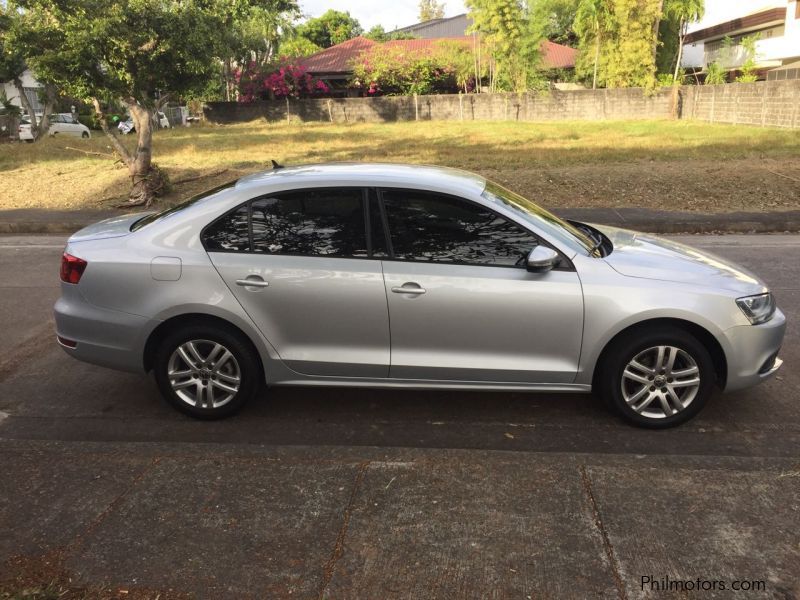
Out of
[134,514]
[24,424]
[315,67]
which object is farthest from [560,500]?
[315,67]

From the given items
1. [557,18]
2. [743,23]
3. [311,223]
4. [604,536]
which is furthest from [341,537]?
[557,18]

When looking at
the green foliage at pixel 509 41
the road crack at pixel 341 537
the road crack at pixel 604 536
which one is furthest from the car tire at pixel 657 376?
the green foliage at pixel 509 41

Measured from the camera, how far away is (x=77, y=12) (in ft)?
36.7

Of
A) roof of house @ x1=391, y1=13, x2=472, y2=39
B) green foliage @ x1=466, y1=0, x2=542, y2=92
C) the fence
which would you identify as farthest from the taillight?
A: roof of house @ x1=391, y1=13, x2=472, y2=39

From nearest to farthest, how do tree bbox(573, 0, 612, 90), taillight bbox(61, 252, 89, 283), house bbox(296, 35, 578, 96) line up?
1. taillight bbox(61, 252, 89, 283)
2. tree bbox(573, 0, 612, 90)
3. house bbox(296, 35, 578, 96)

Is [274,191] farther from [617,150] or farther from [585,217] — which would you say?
[617,150]

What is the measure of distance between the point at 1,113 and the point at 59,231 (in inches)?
917

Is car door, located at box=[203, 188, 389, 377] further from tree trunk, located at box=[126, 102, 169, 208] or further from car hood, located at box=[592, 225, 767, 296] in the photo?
tree trunk, located at box=[126, 102, 169, 208]

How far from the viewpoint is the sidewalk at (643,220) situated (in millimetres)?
10406

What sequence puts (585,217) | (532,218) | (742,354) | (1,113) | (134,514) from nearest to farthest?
(134,514) → (742,354) → (532,218) → (585,217) → (1,113)

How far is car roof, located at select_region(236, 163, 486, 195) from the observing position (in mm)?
4168

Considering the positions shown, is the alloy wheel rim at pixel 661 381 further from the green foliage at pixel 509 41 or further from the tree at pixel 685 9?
the tree at pixel 685 9

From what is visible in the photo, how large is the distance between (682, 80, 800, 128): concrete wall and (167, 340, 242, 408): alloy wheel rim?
24.7m

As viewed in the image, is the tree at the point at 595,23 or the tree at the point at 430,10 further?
the tree at the point at 430,10
